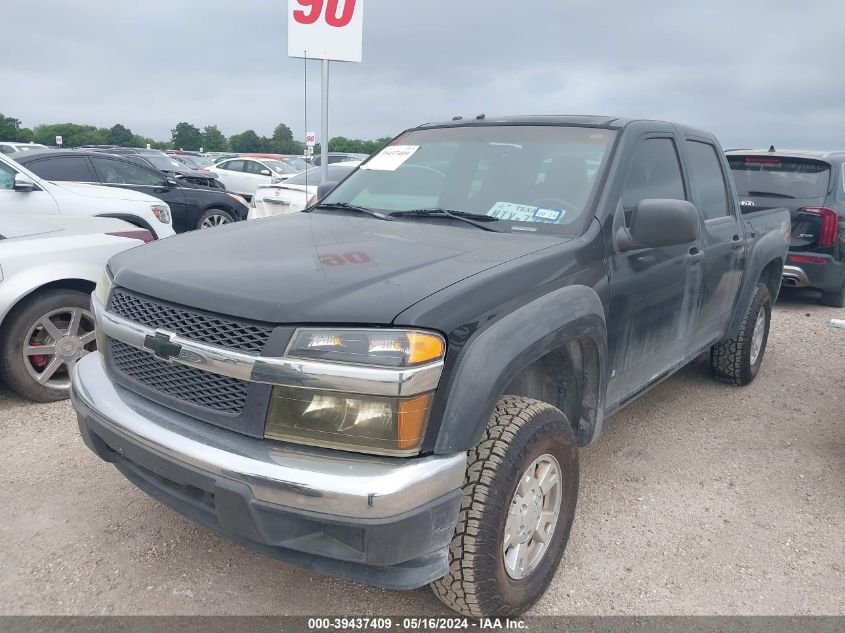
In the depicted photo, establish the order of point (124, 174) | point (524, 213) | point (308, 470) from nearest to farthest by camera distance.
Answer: point (308, 470)
point (524, 213)
point (124, 174)

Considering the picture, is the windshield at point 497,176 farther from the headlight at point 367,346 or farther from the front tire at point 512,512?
the headlight at point 367,346

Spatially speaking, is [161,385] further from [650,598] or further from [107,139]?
[107,139]

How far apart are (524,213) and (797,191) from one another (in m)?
5.62

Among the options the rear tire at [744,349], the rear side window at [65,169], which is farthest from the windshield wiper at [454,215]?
the rear side window at [65,169]

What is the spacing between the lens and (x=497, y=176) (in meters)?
3.18

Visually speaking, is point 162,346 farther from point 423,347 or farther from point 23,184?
point 23,184

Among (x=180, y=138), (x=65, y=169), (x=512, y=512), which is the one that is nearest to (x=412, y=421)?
(x=512, y=512)

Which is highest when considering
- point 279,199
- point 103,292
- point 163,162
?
point 103,292

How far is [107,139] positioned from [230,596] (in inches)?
2924

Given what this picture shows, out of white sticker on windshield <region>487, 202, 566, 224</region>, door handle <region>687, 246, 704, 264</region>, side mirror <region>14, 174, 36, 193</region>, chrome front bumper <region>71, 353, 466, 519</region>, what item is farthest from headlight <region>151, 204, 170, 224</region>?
door handle <region>687, 246, 704, 264</region>

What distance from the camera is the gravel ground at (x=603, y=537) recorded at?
2.50 meters

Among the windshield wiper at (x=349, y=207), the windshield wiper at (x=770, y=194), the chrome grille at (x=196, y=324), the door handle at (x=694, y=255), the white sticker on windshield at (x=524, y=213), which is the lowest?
the chrome grille at (x=196, y=324)

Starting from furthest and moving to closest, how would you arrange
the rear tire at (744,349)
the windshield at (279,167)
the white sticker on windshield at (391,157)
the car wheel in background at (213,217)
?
the windshield at (279,167), the car wheel in background at (213,217), the rear tire at (744,349), the white sticker on windshield at (391,157)

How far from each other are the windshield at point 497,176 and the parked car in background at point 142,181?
5.16 m
